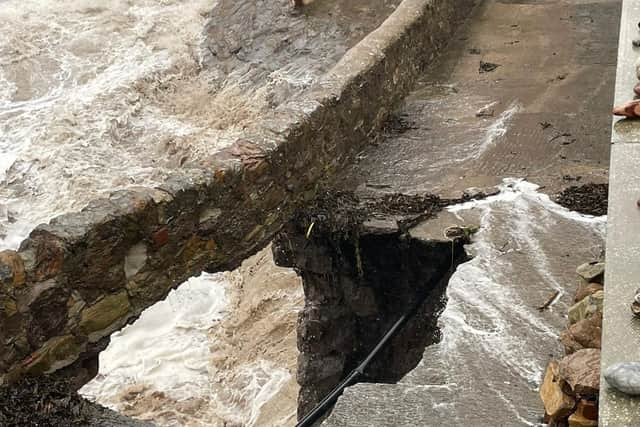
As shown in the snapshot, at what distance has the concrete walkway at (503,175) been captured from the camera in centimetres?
351

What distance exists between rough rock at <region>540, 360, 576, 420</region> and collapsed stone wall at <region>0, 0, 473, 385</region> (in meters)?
2.07

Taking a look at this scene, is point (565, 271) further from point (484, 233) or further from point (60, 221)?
point (60, 221)

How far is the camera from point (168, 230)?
4254mm

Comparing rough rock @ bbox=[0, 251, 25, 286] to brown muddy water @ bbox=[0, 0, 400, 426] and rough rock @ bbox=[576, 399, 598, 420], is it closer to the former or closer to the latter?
rough rock @ bbox=[576, 399, 598, 420]

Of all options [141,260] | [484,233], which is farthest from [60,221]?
[484,233]

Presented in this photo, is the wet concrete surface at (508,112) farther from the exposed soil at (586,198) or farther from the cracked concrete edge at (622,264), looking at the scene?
the cracked concrete edge at (622,264)

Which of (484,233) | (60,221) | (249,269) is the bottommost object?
(249,269)

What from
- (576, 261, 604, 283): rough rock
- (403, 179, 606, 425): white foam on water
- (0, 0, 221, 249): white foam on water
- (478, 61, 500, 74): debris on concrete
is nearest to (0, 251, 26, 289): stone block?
(403, 179, 606, 425): white foam on water

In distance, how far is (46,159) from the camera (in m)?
10.4

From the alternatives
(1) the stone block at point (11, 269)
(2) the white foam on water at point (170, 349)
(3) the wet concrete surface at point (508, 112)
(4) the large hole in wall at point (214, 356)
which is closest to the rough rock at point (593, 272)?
(3) the wet concrete surface at point (508, 112)

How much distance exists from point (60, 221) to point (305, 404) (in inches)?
111

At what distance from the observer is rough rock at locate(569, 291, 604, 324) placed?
321cm

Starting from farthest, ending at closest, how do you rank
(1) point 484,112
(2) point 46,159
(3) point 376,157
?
(2) point 46,159 < (1) point 484,112 < (3) point 376,157

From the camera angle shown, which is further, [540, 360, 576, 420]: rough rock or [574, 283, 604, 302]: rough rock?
[574, 283, 604, 302]: rough rock
